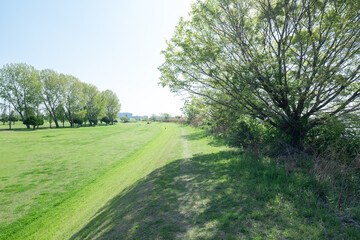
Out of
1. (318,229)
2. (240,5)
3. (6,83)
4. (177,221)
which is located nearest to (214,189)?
(177,221)

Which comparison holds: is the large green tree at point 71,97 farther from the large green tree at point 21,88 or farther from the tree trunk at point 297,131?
the tree trunk at point 297,131

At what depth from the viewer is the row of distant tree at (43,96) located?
53.4m

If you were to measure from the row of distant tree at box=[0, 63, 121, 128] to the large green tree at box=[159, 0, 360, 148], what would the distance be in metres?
63.0

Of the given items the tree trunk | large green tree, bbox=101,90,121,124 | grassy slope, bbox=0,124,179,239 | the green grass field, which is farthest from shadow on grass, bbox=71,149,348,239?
large green tree, bbox=101,90,121,124

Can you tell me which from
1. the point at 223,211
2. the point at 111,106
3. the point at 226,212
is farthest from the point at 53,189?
the point at 111,106

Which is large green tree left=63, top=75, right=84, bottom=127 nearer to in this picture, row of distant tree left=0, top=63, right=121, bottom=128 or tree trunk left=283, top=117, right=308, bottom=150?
row of distant tree left=0, top=63, right=121, bottom=128

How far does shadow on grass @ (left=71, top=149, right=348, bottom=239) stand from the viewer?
4.44 metres

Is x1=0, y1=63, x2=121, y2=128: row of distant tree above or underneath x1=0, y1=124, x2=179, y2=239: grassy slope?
above

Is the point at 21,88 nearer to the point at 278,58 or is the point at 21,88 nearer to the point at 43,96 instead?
the point at 43,96

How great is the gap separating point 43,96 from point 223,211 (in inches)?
2986

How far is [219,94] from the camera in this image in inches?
540

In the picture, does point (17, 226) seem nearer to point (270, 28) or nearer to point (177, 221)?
point (177, 221)

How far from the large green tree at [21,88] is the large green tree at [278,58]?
2486 inches

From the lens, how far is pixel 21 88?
5444 centimetres
